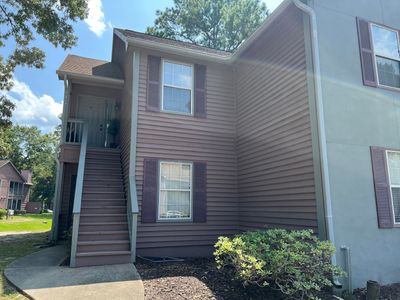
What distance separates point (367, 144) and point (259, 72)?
10.6 feet

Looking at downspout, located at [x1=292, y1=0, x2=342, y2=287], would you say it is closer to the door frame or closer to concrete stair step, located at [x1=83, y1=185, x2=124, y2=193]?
concrete stair step, located at [x1=83, y1=185, x2=124, y2=193]

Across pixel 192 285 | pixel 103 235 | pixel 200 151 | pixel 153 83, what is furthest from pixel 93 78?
pixel 192 285

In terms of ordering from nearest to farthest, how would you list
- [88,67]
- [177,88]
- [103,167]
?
[177,88]
[103,167]
[88,67]

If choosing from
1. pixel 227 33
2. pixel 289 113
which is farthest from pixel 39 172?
pixel 289 113

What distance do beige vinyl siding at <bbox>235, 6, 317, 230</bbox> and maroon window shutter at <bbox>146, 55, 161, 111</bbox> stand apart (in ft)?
8.01

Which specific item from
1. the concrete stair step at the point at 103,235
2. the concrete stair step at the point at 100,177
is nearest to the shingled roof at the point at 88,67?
the concrete stair step at the point at 100,177

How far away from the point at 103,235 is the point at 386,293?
18.2 feet

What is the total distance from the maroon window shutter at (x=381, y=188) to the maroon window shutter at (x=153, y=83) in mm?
5179

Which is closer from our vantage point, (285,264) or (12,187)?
(285,264)

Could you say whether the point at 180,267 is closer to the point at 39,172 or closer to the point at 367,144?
the point at 367,144

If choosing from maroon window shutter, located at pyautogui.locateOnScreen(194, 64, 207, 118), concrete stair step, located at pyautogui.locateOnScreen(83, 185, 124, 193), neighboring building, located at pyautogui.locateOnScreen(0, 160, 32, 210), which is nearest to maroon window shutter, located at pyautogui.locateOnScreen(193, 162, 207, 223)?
maroon window shutter, located at pyautogui.locateOnScreen(194, 64, 207, 118)

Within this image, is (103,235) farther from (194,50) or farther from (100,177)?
(194,50)

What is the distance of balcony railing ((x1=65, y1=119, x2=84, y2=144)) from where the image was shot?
9.68 metres

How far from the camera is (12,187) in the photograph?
34.8 meters
